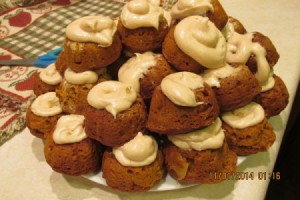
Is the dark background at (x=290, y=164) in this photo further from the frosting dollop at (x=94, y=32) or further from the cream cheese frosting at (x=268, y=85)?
the frosting dollop at (x=94, y=32)

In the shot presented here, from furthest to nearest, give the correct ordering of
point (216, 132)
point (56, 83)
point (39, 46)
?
point (39, 46)
point (56, 83)
point (216, 132)

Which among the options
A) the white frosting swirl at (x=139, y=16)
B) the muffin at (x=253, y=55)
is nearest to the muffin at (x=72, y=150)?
the white frosting swirl at (x=139, y=16)

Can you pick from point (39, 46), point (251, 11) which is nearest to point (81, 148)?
point (39, 46)

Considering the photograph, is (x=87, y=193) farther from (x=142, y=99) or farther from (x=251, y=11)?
(x=251, y=11)

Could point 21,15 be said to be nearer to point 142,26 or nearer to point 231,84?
point 142,26

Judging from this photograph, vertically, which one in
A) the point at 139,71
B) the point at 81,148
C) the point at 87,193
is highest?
the point at 139,71

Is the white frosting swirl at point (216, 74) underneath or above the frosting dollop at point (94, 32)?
underneath
